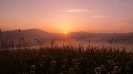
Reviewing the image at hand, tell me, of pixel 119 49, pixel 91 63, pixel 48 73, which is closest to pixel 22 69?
pixel 48 73

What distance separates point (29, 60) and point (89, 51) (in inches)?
179

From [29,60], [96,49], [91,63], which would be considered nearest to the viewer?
[91,63]

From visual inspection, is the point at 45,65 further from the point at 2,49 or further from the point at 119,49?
the point at 119,49

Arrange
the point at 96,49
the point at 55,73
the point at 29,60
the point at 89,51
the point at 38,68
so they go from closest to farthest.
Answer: the point at 55,73 < the point at 38,68 < the point at 29,60 < the point at 89,51 < the point at 96,49

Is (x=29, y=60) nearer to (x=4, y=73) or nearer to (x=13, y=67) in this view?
(x=13, y=67)

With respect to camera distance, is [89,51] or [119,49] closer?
[89,51]

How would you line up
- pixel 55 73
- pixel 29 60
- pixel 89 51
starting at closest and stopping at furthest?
pixel 55 73 < pixel 29 60 < pixel 89 51

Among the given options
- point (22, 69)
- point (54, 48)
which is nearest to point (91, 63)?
point (22, 69)

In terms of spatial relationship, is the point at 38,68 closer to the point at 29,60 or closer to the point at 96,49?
the point at 29,60

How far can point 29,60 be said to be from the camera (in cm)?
1030

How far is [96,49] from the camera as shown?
542 inches

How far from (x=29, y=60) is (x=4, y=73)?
8.29 feet

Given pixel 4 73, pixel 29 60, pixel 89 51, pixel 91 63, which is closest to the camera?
pixel 4 73

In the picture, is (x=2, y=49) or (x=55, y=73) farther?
(x=2, y=49)
